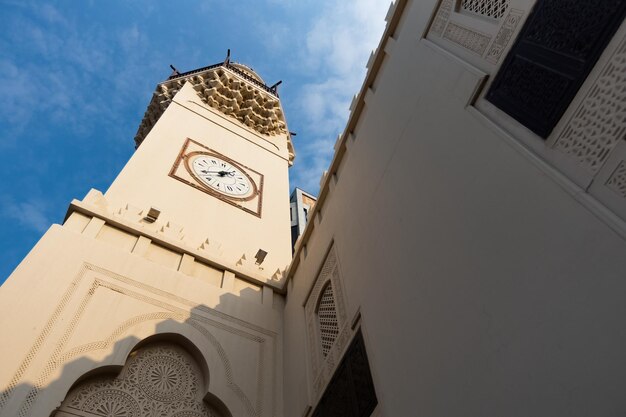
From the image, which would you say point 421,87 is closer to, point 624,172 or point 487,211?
point 487,211

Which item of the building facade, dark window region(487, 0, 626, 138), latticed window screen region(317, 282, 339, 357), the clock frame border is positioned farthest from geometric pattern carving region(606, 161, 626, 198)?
the clock frame border

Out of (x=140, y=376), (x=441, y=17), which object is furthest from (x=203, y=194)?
(x=441, y=17)

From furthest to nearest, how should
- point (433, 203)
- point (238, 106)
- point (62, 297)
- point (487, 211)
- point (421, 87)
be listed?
1. point (238, 106)
2. point (62, 297)
3. point (421, 87)
4. point (433, 203)
5. point (487, 211)

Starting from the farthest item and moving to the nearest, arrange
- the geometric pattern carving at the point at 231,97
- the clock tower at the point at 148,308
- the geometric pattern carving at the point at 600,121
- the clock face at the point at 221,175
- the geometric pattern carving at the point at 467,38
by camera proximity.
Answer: the geometric pattern carving at the point at 231,97 < the clock face at the point at 221,175 < the clock tower at the point at 148,308 < the geometric pattern carving at the point at 467,38 < the geometric pattern carving at the point at 600,121

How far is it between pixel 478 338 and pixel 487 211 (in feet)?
2.27

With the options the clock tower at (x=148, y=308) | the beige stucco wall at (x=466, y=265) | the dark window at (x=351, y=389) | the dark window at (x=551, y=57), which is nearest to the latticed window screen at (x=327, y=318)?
the beige stucco wall at (x=466, y=265)

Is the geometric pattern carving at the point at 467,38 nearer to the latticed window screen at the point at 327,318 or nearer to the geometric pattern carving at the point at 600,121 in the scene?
the geometric pattern carving at the point at 600,121

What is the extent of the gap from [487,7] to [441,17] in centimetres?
74

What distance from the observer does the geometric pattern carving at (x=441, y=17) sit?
175 inches

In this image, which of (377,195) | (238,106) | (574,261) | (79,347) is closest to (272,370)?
(79,347)

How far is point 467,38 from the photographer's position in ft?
13.0

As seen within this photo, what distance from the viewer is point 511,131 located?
2863 millimetres

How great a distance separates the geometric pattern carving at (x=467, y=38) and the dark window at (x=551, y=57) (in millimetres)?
501

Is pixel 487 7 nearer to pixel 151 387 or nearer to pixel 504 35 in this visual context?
pixel 504 35
